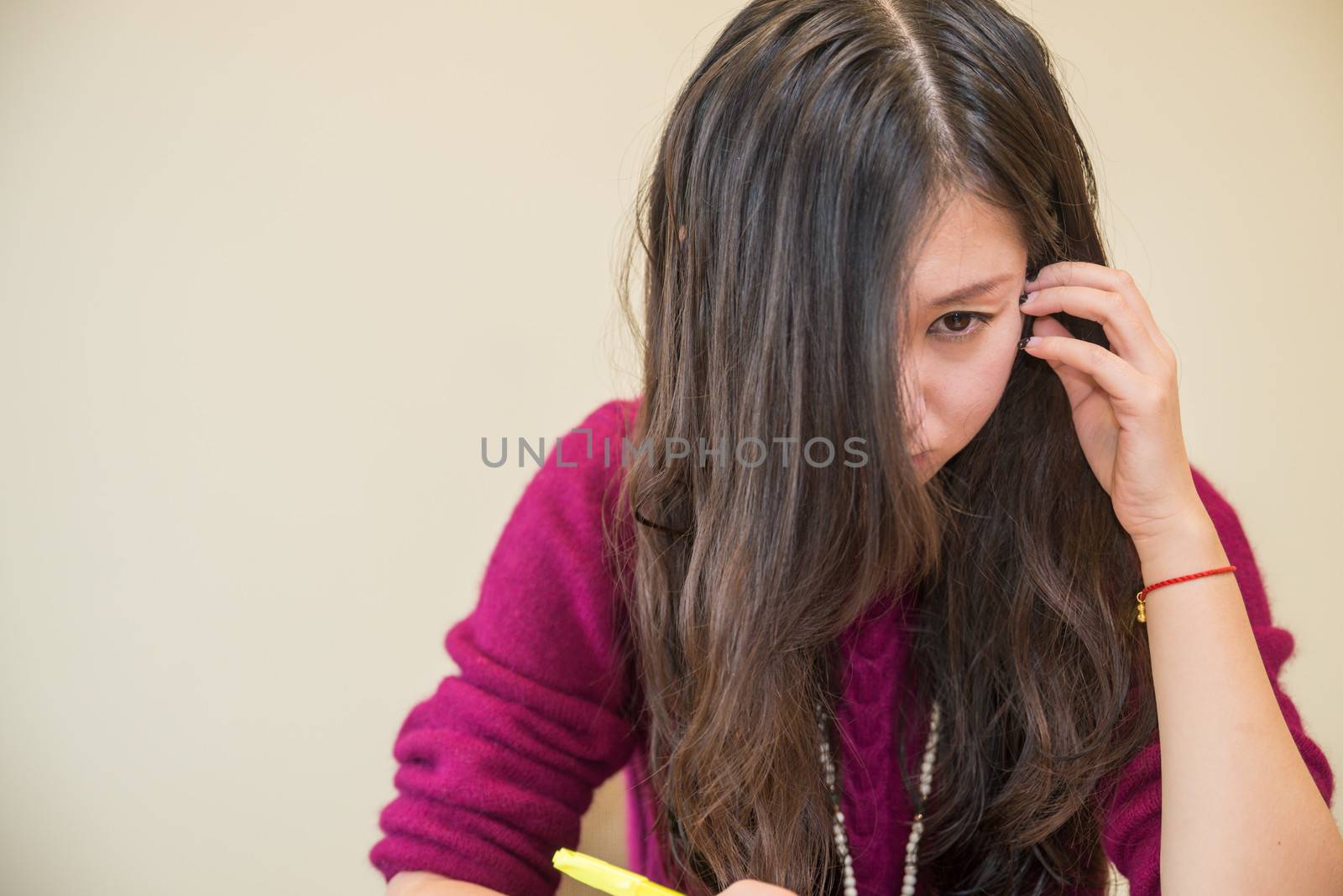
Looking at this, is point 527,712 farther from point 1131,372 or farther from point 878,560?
point 1131,372

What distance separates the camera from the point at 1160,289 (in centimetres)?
110

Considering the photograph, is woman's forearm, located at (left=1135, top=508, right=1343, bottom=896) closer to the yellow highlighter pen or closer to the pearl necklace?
the pearl necklace

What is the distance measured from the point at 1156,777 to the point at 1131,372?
303 mm

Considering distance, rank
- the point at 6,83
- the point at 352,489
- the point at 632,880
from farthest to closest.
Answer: the point at 352,489
the point at 6,83
the point at 632,880

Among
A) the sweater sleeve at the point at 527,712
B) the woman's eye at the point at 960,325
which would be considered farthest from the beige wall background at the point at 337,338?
the woman's eye at the point at 960,325

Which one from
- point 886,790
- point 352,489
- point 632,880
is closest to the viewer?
point 632,880

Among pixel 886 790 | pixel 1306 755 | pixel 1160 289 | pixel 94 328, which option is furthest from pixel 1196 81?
pixel 94 328

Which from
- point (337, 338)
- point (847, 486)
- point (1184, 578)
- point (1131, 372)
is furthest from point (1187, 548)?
point (337, 338)

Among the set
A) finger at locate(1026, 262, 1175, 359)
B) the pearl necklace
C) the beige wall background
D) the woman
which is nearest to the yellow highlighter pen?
the woman

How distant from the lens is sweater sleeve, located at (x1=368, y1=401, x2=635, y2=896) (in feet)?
2.27

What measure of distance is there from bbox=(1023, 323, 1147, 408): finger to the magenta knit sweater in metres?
0.19

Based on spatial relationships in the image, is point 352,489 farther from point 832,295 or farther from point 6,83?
point 832,295

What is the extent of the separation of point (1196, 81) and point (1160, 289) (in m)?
0.24

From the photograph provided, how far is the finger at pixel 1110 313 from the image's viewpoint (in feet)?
2.09
